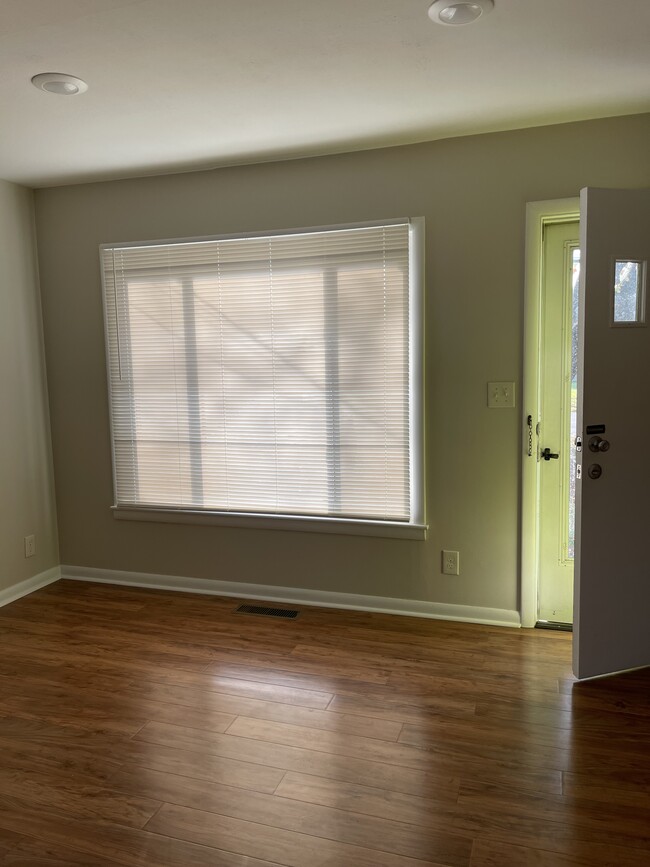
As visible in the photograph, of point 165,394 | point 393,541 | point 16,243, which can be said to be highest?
point 16,243

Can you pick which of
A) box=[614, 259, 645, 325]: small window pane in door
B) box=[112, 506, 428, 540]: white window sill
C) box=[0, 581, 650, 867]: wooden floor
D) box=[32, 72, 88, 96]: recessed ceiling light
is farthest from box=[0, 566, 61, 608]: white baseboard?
box=[614, 259, 645, 325]: small window pane in door

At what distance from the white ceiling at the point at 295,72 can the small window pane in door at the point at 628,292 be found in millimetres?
743

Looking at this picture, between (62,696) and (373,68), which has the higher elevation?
(373,68)

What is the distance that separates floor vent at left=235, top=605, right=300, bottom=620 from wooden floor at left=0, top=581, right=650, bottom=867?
0.33 feet

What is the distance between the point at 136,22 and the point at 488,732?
277 centimetres

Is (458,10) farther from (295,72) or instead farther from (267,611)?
(267,611)

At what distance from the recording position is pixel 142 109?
278cm

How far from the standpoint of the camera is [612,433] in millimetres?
2738

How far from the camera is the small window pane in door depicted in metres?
2.71

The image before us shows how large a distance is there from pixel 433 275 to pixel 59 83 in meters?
1.89

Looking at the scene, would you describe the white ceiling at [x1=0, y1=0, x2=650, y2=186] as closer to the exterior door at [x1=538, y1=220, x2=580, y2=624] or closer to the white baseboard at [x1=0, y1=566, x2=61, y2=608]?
the exterior door at [x1=538, y1=220, x2=580, y2=624]

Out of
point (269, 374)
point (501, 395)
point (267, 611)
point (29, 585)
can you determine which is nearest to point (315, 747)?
point (267, 611)

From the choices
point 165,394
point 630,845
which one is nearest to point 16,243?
point 165,394

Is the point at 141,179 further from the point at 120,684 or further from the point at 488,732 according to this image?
the point at 488,732
